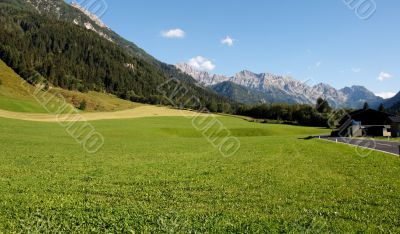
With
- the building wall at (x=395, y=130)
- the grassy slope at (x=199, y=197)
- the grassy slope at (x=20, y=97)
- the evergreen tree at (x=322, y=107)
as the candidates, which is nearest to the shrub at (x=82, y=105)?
the grassy slope at (x=20, y=97)

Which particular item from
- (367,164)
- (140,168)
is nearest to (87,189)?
(140,168)

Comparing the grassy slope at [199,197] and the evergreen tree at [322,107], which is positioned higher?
A: the evergreen tree at [322,107]

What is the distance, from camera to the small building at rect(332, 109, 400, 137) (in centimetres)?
9775

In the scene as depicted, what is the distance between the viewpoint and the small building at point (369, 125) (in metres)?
97.8

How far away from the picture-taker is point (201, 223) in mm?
14430

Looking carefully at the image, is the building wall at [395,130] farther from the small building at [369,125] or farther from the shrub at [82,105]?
the shrub at [82,105]

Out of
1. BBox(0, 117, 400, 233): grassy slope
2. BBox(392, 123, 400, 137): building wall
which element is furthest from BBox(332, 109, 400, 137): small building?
BBox(0, 117, 400, 233): grassy slope

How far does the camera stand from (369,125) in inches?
4131

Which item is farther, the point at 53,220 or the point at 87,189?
the point at 87,189

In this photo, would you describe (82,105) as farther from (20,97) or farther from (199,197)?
(199,197)

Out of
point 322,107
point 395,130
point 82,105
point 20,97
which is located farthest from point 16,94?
point 322,107

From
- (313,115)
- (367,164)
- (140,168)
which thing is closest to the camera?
(140,168)

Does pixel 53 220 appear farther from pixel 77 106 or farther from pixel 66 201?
pixel 77 106

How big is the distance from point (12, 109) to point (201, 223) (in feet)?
394
